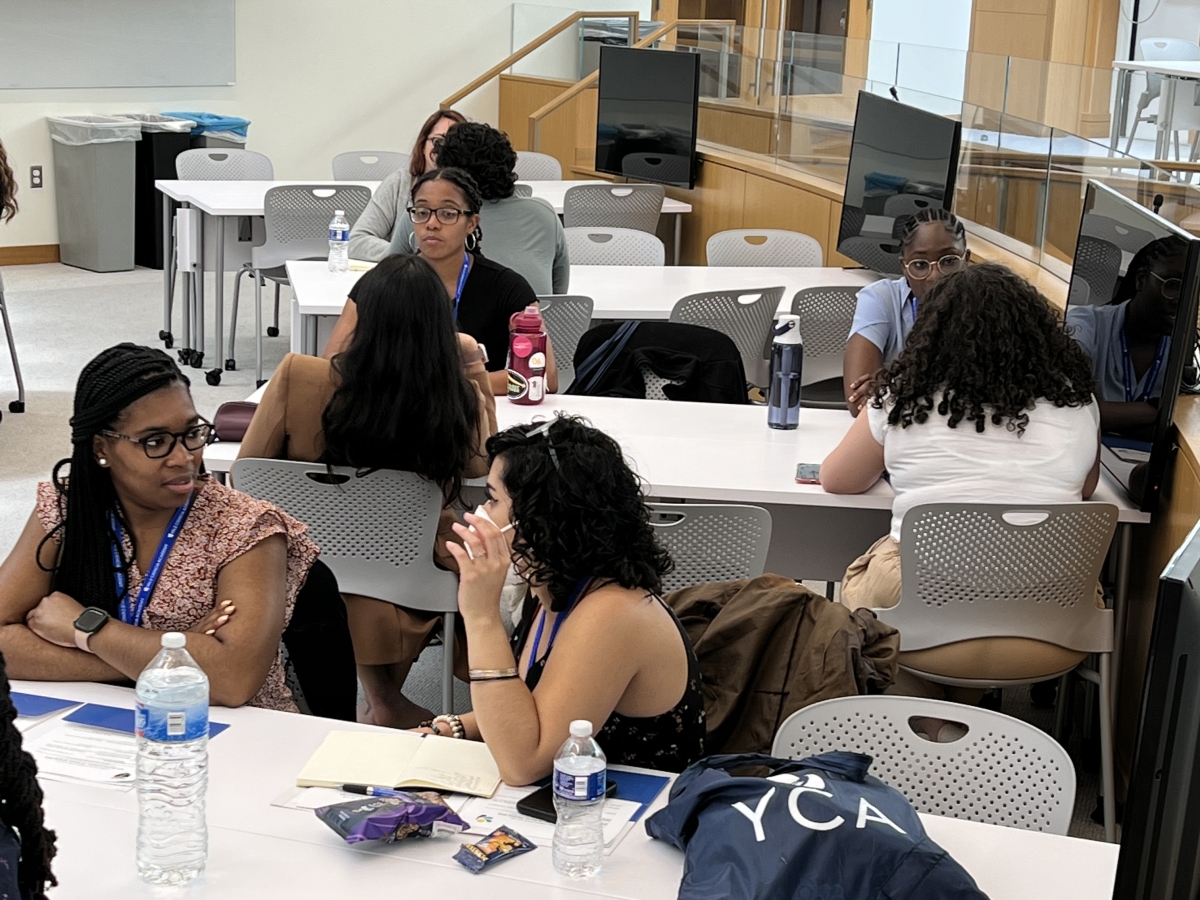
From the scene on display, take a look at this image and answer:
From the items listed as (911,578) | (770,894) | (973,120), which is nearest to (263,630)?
(770,894)

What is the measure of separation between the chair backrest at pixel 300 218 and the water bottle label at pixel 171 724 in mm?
5110

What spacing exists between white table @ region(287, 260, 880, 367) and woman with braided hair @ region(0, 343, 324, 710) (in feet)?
8.05

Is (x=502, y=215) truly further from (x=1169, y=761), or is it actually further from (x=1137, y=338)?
(x=1169, y=761)

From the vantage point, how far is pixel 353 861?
6.04 ft

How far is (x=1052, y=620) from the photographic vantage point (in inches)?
124

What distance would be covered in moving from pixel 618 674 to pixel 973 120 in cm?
408

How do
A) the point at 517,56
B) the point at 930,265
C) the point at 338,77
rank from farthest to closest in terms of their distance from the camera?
1. the point at 338,77
2. the point at 517,56
3. the point at 930,265

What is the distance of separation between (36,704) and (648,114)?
20.4ft

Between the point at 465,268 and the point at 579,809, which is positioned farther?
the point at 465,268

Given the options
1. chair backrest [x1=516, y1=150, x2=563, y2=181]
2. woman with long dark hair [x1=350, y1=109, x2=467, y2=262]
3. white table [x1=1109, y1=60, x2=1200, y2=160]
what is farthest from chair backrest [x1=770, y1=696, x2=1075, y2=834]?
chair backrest [x1=516, y1=150, x2=563, y2=181]

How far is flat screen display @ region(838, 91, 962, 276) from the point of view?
5.35 meters

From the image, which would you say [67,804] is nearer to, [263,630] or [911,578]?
[263,630]

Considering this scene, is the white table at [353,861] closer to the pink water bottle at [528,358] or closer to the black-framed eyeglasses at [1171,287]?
the black-framed eyeglasses at [1171,287]

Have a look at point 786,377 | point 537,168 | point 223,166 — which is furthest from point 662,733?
point 537,168
